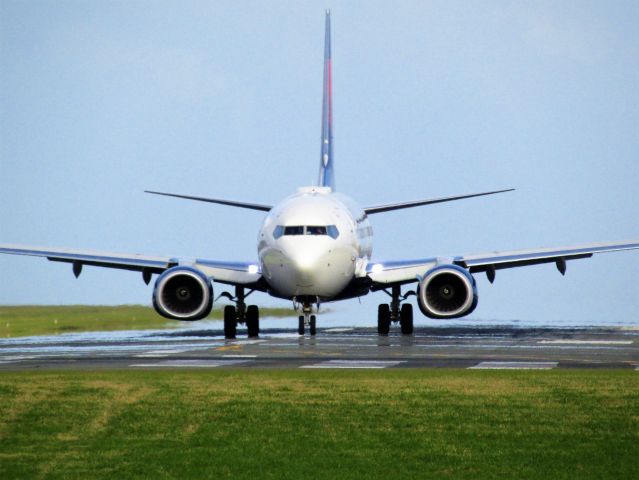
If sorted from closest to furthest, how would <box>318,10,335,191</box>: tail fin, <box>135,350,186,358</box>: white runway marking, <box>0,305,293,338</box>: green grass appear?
<box>135,350,186,358</box>: white runway marking, <box>0,305,293,338</box>: green grass, <box>318,10,335,191</box>: tail fin

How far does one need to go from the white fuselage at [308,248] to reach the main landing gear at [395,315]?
260 centimetres

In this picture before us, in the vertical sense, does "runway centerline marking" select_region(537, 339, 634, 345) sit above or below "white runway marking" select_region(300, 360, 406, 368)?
above

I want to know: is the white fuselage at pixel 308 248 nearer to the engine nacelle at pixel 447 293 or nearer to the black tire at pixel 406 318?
the engine nacelle at pixel 447 293

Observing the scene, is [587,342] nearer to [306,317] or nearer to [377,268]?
[377,268]

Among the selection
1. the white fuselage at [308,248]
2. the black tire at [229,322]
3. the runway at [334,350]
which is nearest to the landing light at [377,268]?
the white fuselage at [308,248]

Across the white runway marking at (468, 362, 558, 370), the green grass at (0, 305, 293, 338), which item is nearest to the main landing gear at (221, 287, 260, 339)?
the green grass at (0, 305, 293, 338)

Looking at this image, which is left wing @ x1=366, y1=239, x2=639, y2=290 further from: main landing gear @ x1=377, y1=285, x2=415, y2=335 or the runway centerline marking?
the runway centerline marking

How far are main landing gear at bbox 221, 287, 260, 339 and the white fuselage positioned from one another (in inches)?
48.0

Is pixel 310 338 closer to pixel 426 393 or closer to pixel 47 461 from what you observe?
pixel 426 393

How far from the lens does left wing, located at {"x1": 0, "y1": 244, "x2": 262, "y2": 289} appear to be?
46.3 metres

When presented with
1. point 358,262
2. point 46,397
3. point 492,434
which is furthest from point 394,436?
point 358,262

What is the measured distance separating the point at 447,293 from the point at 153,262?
10144 mm

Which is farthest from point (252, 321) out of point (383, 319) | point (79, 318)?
point (79, 318)

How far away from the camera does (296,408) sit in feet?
66.3
